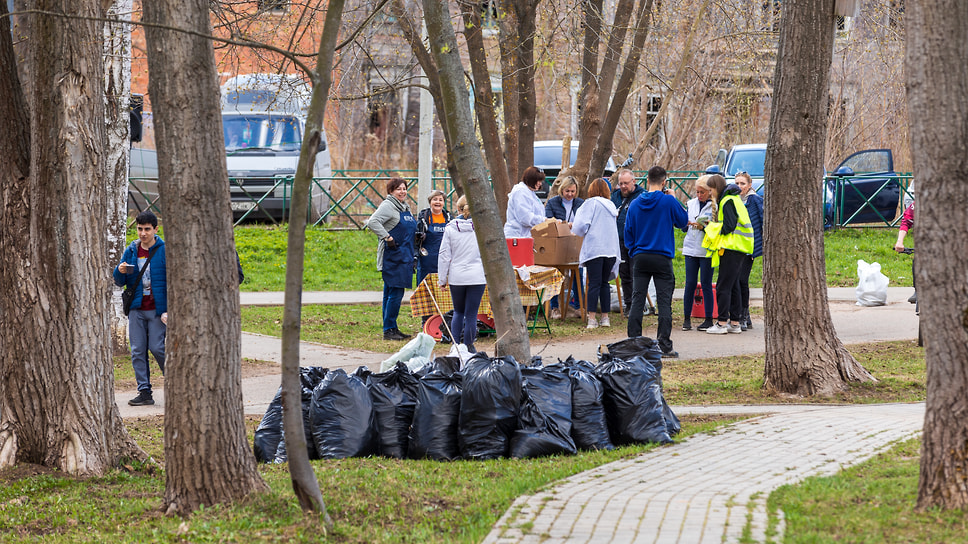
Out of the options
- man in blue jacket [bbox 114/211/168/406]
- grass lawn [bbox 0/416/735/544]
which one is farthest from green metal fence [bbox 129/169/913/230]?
grass lawn [bbox 0/416/735/544]

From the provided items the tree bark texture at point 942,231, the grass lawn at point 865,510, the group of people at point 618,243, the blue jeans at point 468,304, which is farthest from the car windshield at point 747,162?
the tree bark texture at point 942,231

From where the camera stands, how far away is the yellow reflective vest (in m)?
11.6

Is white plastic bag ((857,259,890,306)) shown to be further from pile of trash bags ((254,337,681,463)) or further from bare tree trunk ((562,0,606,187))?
pile of trash bags ((254,337,681,463))

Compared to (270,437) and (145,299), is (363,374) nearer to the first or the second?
(270,437)

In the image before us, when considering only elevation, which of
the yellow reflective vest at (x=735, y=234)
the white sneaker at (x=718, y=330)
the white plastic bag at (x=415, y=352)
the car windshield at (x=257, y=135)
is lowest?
the white sneaker at (x=718, y=330)

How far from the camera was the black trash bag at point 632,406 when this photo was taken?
6727mm

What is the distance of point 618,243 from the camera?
1214 cm

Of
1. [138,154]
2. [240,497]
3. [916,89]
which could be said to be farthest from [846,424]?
[138,154]

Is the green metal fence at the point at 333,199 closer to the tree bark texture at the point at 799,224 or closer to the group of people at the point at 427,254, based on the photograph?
the group of people at the point at 427,254

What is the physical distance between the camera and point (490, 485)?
18.2 ft

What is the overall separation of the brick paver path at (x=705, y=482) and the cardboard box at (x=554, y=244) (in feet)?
17.0

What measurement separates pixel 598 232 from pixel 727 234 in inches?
56.1

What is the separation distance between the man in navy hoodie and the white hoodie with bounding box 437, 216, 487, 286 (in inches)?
60.7

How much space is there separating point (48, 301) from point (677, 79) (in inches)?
440
